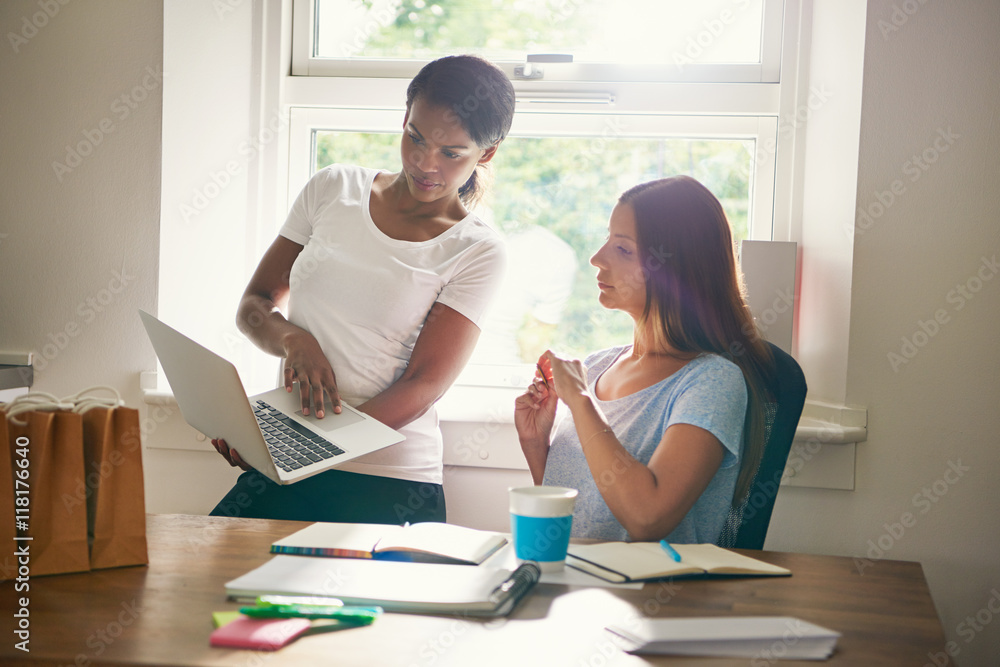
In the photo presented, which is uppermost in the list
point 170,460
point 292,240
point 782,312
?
point 292,240

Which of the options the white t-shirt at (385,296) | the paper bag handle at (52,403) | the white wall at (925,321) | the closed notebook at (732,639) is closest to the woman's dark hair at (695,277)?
the white t-shirt at (385,296)

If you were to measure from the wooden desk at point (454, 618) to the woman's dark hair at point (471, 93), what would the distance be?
915 millimetres

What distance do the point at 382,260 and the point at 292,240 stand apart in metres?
0.26

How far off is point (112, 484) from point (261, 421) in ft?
1.27

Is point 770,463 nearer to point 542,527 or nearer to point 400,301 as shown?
point 542,527

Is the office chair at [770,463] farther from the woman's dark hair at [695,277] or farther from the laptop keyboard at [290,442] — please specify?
the laptop keyboard at [290,442]

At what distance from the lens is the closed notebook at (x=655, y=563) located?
976 millimetres

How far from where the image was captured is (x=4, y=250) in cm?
207

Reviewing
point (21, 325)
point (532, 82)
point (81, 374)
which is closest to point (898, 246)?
point (532, 82)

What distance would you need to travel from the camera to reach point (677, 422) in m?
1.24

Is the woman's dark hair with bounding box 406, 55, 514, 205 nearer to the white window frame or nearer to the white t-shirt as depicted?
the white t-shirt

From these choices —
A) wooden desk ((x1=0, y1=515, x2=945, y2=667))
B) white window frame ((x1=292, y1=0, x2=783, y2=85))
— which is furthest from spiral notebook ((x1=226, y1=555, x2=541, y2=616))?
white window frame ((x1=292, y1=0, x2=783, y2=85))

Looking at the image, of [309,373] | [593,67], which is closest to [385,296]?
[309,373]

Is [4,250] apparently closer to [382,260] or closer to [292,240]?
[292,240]
